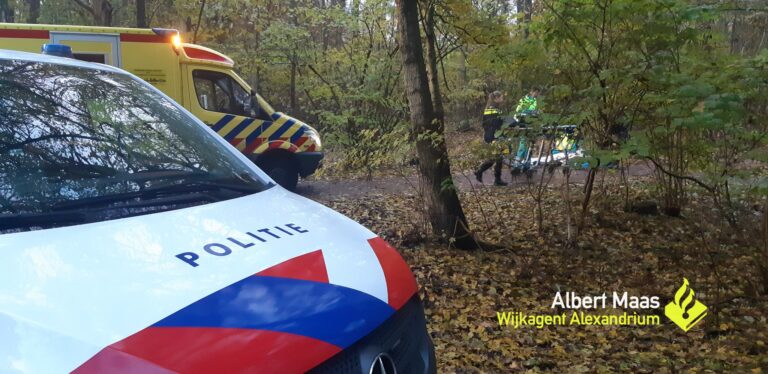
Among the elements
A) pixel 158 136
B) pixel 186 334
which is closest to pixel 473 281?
pixel 158 136

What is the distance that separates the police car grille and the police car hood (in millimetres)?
35

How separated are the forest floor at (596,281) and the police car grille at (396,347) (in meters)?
1.72

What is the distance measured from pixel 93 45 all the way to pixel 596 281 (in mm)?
8141

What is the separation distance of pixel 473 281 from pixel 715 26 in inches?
144

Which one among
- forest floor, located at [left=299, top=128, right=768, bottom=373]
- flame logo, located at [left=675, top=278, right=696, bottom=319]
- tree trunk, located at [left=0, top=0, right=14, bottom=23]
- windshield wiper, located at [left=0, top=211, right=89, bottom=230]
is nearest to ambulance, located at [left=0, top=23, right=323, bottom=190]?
forest floor, located at [left=299, top=128, right=768, bottom=373]

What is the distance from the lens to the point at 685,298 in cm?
491

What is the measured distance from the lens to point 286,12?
16.7 m

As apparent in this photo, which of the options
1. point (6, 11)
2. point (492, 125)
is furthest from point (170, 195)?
point (6, 11)

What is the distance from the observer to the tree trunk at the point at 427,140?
5.93 meters

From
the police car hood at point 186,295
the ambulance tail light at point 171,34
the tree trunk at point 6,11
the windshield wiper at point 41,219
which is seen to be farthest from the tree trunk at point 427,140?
the tree trunk at point 6,11

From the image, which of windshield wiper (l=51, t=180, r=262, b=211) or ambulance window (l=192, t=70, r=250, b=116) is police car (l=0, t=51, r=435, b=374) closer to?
windshield wiper (l=51, t=180, r=262, b=211)

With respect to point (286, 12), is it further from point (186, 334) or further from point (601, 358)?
point (186, 334)

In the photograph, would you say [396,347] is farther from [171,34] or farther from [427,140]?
[171,34]

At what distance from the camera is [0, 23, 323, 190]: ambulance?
28.0 ft
